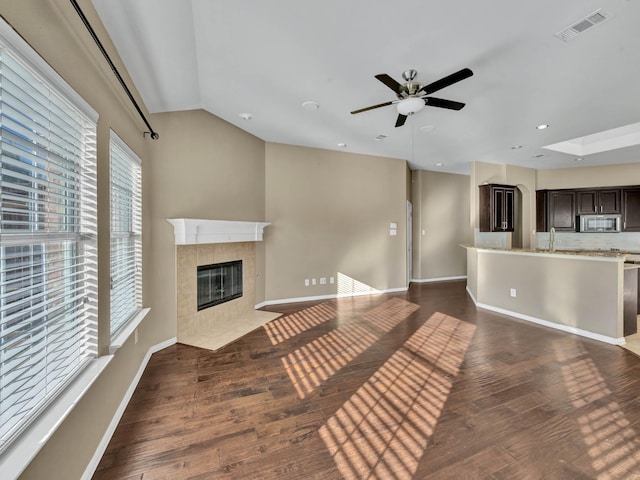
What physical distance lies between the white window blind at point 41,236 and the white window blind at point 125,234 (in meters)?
0.50

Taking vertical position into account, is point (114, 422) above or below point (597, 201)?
below

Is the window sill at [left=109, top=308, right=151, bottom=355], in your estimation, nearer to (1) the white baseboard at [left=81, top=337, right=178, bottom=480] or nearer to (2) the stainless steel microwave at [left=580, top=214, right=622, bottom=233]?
(1) the white baseboard at [left=81, top=337, right=178, bottom=480]

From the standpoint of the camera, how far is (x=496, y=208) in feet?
18.6

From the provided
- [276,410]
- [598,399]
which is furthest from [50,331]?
[598,399]

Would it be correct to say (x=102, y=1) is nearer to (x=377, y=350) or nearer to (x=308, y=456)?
(x=308, y=456)

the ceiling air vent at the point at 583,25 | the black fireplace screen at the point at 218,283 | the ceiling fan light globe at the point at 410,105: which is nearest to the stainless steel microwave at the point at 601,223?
the ceiling air vent at the point at 583,25

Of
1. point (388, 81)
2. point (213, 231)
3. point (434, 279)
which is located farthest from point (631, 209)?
point (213, 231)

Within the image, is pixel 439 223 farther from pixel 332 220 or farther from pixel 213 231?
pixel 213 231

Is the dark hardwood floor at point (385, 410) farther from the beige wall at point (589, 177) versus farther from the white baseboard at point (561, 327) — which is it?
the beige wall at point (589, 177)

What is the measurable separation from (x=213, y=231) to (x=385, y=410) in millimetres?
2856

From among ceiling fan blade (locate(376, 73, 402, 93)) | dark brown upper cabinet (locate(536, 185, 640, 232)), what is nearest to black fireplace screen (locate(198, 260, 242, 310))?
ceiling fan blade (locate(376, 73, 402, 93))

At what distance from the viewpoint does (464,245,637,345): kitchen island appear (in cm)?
344

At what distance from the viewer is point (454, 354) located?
10.2 feet

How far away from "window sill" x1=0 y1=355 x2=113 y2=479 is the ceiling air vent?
383cm
